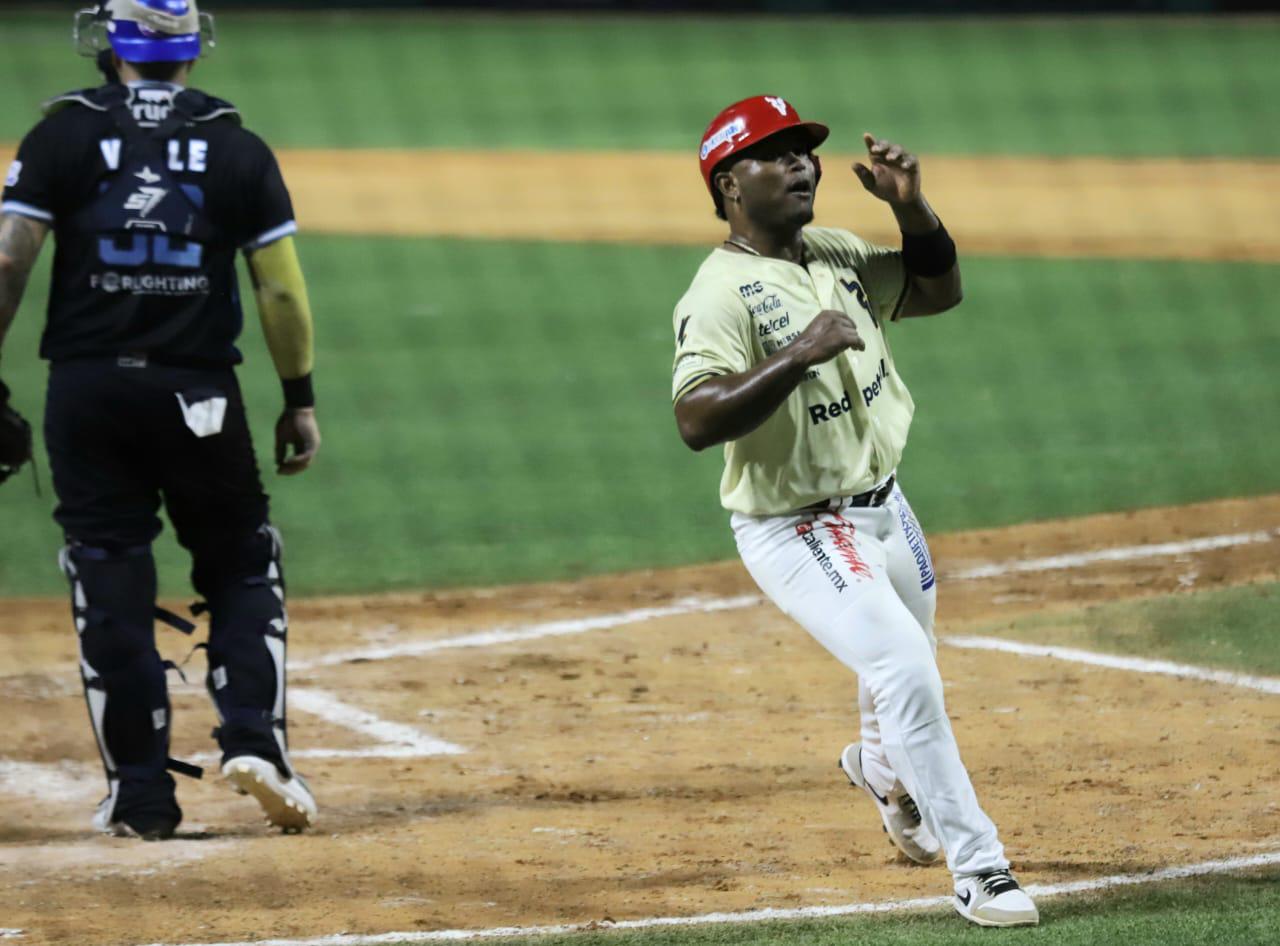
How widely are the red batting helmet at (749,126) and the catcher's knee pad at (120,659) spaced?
190 cm

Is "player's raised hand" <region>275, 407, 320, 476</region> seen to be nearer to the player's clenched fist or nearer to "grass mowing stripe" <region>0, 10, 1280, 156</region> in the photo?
the player's clenched fist

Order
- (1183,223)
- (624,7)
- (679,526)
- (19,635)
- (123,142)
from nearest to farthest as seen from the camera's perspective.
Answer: (123,142), (19,635), (679,526), (1183,223), (624,7)

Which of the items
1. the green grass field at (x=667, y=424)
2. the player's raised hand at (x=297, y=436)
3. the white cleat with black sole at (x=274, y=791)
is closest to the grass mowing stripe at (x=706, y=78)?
the green grass field at (x=667, y=424)

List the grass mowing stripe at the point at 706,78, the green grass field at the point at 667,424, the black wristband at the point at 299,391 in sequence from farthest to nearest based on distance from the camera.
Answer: the grass mowing stripe at the point at 706,78, the green grass field at the point at 667,424, the black wristband at the point at 299,391

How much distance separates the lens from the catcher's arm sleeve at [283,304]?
5.31 meters

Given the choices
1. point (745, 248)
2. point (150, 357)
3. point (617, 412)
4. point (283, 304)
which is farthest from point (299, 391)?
point (617, 412)

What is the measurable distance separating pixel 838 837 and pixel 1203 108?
72.2ft

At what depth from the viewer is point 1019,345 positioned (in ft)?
41.4

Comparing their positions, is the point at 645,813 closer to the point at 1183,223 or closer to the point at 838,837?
the point at 838,837

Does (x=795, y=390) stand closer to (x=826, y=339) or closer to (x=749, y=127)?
(x=826, y=339)

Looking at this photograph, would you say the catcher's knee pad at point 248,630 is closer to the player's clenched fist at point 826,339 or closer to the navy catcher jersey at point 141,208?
the navy catcher jersey at point 141,208

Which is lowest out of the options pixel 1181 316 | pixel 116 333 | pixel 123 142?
pixel 1181 316

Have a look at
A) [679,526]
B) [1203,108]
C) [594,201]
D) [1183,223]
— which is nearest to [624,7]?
[1203,108]

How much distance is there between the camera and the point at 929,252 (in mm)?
4992
